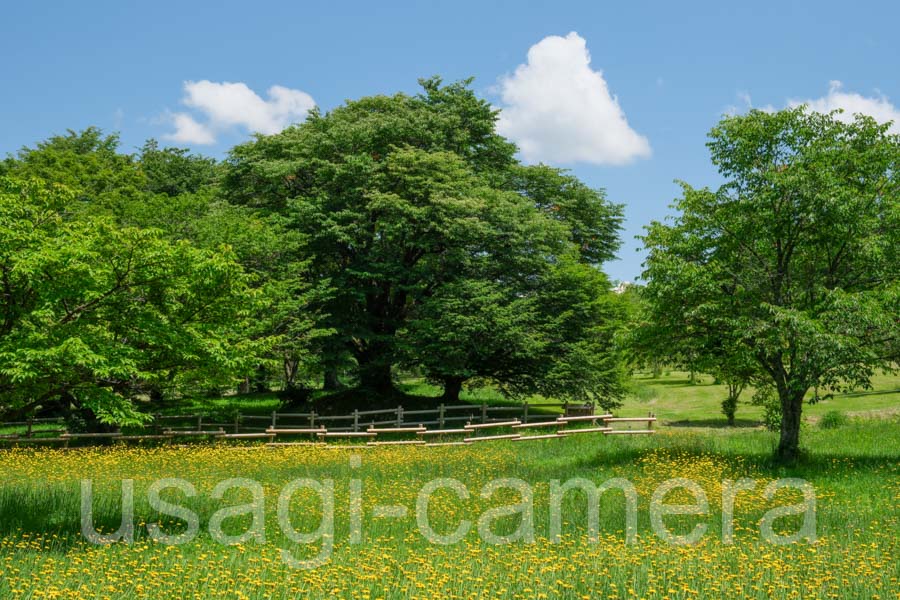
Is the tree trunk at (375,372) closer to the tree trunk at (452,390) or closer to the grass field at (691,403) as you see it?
the tree trunk at (452,390)

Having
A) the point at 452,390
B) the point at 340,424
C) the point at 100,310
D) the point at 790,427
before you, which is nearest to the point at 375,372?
the point at 340,424

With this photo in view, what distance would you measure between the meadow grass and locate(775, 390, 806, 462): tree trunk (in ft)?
1.81

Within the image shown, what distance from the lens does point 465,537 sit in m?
11.9

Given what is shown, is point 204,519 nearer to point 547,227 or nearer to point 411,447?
point 411,447

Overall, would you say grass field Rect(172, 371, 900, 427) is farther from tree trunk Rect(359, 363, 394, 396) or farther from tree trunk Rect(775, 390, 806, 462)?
tree trunk Rect(775, 390, 806, 462)

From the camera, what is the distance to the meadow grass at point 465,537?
8.95 metres

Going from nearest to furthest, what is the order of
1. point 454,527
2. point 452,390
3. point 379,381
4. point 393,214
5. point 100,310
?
1. point 454,527
2. point 100,310
3. point 393,214
4. point 452,390
5. point 379,381

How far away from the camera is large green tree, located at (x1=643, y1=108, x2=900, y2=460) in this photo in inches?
688

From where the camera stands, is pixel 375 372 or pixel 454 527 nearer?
pixel 454 527

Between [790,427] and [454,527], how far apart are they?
37.4 ft

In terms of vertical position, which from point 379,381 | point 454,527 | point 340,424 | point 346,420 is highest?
point 379,381

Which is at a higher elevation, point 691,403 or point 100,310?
point 100,310

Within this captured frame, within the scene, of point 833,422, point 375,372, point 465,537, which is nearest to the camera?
point 465,537

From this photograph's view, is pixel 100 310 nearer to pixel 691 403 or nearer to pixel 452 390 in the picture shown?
A: pixel 452 390
